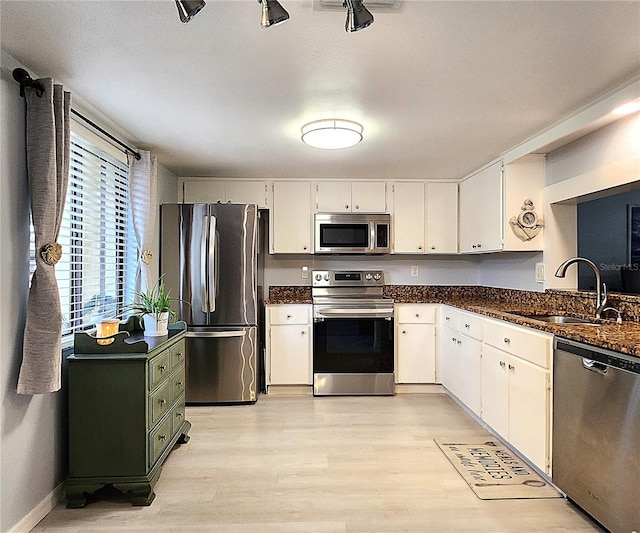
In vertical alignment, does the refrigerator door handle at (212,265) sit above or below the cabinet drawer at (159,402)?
above

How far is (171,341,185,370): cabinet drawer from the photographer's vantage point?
9.31 ft

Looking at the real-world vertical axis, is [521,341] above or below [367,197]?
below

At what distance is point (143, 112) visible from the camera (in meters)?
2.64

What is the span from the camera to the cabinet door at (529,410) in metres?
2.40

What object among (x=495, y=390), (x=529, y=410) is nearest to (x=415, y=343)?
(x=495, y=390)

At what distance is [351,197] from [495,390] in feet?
7.79

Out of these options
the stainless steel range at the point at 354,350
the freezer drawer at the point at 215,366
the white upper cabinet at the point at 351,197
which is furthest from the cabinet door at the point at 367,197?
the freezer drawer at the point at 215,366

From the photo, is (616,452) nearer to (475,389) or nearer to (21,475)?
(475,389)

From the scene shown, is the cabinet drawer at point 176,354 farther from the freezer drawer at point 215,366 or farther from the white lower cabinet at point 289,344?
the white lower cabinet at point 289,344

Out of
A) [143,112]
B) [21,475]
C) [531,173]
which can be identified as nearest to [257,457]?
[21,475]

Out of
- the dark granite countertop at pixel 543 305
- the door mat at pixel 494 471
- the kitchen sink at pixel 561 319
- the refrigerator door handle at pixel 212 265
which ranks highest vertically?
the refrigerator door handle at pixel 212 265

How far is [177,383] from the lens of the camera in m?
2.93

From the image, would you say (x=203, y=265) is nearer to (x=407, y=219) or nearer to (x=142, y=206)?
(x=142, y=206)

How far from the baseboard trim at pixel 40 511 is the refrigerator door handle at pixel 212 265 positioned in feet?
5.98
